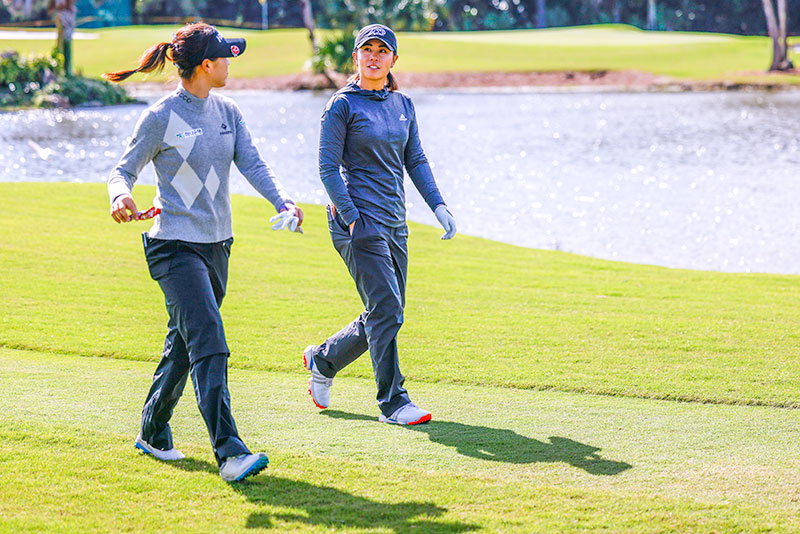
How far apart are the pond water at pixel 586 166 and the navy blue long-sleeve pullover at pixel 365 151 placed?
34.1 ft

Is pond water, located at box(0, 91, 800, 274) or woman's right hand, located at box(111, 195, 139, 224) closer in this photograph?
woman's right hand, located at box(111, 195, 139, 224)

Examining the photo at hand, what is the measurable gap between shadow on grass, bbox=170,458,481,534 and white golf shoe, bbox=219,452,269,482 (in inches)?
2.5

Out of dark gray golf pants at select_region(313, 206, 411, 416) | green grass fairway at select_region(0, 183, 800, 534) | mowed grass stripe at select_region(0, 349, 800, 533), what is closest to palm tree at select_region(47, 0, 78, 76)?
green grass fairway at select_region(0, 183, 800, 534)

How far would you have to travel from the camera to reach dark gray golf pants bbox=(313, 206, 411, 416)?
607cm

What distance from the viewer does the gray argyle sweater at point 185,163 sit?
5.05m

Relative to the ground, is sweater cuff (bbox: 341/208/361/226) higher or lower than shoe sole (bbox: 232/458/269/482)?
higher

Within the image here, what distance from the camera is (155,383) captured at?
5.39 meters

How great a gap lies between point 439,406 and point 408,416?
2.00ft

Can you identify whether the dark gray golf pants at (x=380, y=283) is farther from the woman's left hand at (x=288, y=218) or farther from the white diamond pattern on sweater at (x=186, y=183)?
the white diamond pattern on sweater at (x=186, y=183)

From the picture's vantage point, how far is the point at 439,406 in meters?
6.73

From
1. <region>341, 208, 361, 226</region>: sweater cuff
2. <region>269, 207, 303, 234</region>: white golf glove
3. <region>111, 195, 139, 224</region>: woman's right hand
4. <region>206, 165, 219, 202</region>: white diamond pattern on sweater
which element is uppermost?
<region>206, 165, 219, 202</region>: white diamond pattern on sweater

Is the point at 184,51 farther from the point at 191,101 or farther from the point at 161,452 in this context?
the point at 161,452

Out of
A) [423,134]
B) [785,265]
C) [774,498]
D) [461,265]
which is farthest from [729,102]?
[774,498]

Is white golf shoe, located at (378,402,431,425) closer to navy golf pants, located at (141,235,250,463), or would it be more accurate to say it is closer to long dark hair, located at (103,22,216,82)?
navy golf pants, located at (141,235,250,463)
